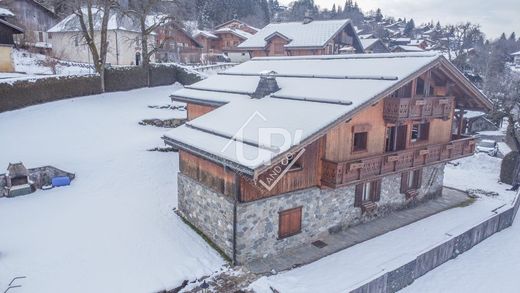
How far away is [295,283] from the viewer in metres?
12.7

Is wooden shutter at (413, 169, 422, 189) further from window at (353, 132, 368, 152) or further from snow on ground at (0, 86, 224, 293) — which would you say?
snow on ground at (0, 86, 224, 293)

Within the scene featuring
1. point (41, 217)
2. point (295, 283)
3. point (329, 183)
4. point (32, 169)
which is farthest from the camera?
point (32, 169)

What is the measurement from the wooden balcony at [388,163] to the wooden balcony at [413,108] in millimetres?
1491

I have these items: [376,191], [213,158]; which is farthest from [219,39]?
[213,158]

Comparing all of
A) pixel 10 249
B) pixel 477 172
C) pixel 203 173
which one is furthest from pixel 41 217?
pixel 477 172

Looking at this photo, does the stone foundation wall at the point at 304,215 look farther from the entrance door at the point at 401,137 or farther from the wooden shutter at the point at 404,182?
the entrance door at the point at 401,137

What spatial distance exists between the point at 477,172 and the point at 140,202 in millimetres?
24193

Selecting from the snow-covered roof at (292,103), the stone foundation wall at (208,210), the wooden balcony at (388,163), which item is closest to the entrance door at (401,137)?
the wooden balcony at (388,163)

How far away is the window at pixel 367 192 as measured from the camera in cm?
1706

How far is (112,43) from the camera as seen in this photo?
44969 mm

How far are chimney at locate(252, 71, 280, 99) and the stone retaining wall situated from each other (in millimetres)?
9239

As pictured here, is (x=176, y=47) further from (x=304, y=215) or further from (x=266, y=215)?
(x=266, y=215)

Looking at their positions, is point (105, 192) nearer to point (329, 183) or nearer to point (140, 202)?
point (140, 202)

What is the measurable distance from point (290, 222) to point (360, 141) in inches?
187
